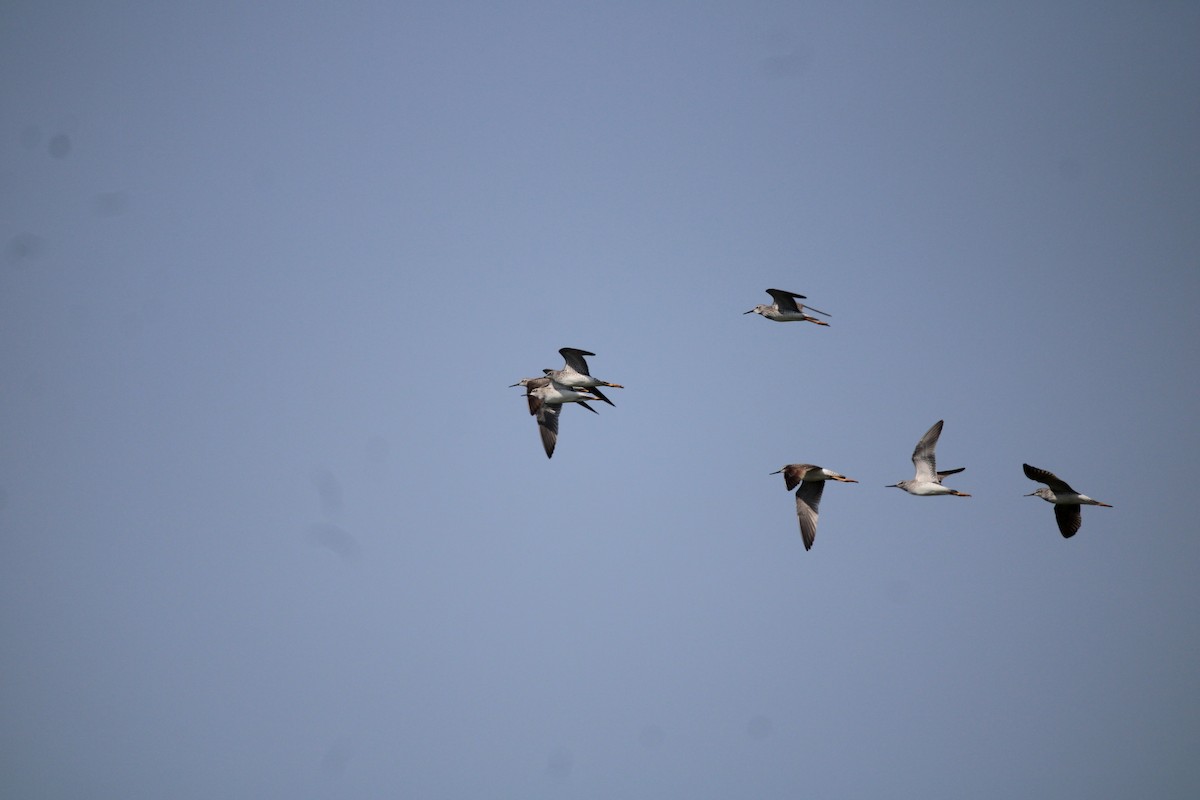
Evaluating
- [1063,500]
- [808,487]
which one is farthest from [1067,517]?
[808,487]

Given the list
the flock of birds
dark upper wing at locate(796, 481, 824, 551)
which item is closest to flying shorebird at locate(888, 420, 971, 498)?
the flock of birds

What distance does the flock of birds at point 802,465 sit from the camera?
39344 millimetres

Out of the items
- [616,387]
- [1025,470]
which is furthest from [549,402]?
[1025,470]

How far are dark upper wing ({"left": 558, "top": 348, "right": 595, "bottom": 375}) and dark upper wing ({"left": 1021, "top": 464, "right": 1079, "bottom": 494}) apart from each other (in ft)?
46.1

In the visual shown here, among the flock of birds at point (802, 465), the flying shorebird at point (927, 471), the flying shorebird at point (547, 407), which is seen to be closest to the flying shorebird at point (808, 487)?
the flock of birds at point (802, 465)

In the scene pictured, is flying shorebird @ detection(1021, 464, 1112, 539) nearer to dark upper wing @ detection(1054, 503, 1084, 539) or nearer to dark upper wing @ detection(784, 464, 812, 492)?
dark upper wing @ detection(1054, 503, 1084, 539)

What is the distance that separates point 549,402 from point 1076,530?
17.7 m

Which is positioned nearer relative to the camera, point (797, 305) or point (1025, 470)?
point (1025, 470)

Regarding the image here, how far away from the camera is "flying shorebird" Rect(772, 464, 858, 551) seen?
128 feet

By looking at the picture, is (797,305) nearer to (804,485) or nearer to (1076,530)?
(804,485)

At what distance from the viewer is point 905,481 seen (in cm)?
4212

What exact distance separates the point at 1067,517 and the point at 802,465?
9.30 metres

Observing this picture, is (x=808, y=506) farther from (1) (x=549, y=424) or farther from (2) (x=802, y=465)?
(1) (x=549, y=424)

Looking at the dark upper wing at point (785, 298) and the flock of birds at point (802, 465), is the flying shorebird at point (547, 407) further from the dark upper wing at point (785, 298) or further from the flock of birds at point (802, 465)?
the dark upper wing at point (785, 298)
